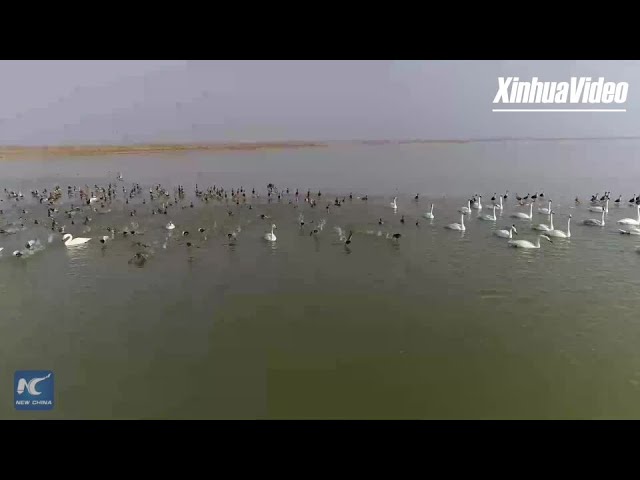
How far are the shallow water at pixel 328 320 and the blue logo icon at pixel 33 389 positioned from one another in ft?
0.65

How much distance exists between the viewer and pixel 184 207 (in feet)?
79.9

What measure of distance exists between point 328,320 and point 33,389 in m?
7.26

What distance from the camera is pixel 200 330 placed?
12336 mm

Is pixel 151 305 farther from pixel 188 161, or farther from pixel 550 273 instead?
pixel 188 161

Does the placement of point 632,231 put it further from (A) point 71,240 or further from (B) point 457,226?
(A) point 71,240

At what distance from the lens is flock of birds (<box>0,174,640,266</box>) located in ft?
62.7

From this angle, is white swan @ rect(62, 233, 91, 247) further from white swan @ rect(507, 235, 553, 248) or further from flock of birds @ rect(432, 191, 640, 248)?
white swan @ rect(507, 235, 553, 248)

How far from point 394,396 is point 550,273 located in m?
8.68

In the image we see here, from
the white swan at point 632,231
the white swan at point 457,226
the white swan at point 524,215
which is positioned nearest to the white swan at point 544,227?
the white swan at point 524,215

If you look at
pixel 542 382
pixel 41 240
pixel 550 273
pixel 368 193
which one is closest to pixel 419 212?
pixel 368 193

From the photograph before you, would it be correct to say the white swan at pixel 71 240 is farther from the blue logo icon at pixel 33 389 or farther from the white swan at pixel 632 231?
the white swan at pixel 632 231

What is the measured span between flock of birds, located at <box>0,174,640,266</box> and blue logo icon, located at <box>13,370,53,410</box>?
21.0 feet

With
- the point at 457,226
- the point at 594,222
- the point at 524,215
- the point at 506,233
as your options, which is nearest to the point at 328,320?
the point at 457,226

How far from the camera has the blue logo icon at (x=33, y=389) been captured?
1026 cm
